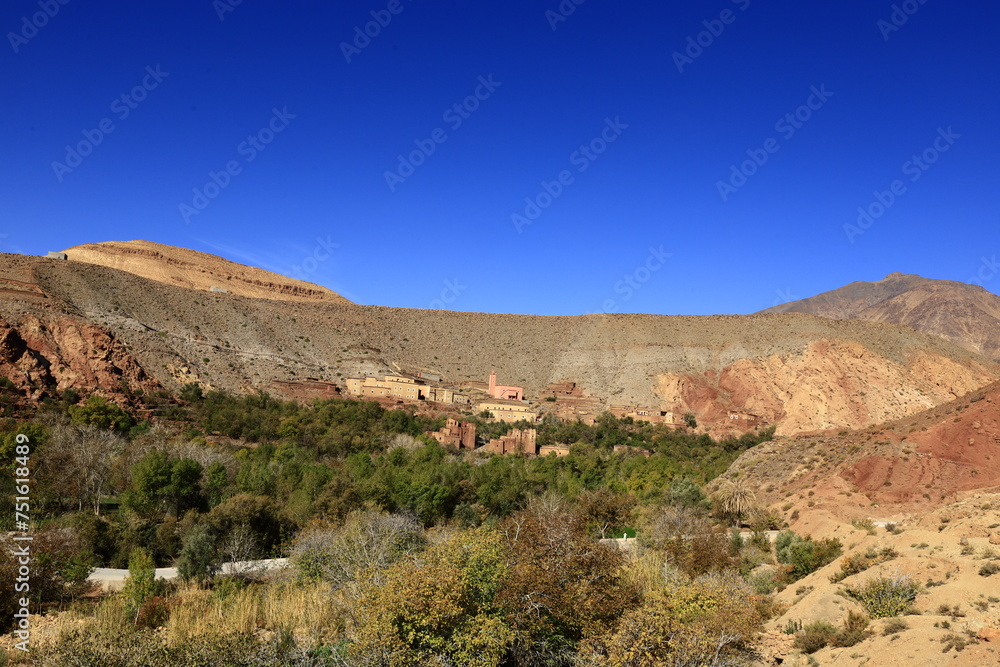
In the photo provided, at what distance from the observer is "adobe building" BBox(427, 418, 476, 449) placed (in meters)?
47.5

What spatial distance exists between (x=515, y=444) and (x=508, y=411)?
13.5 metres

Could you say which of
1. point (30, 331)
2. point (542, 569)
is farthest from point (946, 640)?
point (30, 331)

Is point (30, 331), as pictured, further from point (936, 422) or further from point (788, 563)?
point (936, 422)

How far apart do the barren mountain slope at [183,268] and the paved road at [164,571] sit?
91.6 metres

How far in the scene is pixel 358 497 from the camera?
2642cm

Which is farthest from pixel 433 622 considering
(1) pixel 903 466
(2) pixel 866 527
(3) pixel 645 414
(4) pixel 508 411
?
(3) pixel 645 414

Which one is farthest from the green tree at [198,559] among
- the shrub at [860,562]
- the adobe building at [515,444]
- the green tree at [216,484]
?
the adobe building at [515,444]

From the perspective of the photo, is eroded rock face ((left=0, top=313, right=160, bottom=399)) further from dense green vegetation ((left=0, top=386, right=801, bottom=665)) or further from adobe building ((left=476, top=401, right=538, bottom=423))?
adobe building ((left=476, top=401, right=538, bottom=423))

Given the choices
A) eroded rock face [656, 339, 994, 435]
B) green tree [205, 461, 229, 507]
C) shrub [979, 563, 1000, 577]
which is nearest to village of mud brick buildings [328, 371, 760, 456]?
eroded rock face [656, 339, 994, 435]

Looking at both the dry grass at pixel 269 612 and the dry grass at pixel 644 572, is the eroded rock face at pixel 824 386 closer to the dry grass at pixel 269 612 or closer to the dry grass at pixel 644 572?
the dry grass at pixel 644 572

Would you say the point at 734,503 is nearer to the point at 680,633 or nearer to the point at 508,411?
the point at 680,633

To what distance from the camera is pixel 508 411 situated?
62281 mm

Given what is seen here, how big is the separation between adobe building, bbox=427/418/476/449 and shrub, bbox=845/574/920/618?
34.2m

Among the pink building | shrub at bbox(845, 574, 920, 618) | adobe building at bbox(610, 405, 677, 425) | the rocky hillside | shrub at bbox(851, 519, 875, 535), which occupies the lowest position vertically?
shrub at bbox(845, 574, 920, 618)
